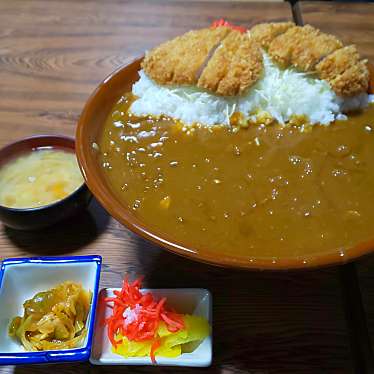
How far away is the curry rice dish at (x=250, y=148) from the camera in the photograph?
4.33 feet

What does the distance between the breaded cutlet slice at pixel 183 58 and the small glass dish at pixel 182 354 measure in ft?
2.58

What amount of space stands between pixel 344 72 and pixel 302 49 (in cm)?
18

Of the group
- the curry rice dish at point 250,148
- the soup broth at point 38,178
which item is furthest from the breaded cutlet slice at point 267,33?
the soup broth at point 38,178

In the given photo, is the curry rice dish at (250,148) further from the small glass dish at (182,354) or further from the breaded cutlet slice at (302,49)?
the small glass dish at (182,354)

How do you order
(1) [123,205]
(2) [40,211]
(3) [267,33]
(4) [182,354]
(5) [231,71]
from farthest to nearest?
(3) [267,33]
(5) [231,71]
(2) [40,211]
(1) [123,205]
(4) [182,354]

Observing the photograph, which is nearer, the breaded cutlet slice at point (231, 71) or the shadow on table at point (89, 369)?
the shadow on table at point (89, 369)

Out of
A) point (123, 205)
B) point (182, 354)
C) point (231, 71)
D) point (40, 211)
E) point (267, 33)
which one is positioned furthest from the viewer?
point (267, 33)

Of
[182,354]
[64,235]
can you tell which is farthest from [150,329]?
[64,235]

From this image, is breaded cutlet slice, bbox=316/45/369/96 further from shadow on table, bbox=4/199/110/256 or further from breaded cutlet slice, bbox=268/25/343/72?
shadow on table, bbox=4/199/110/256

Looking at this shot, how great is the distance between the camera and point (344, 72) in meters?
1.68

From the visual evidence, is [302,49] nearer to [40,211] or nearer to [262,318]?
[262,318]

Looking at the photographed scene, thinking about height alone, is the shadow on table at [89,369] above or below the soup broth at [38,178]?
below

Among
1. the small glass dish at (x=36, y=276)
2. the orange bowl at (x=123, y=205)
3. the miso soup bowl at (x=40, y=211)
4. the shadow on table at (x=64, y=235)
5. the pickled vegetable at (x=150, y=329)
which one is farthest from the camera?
the shadow on table at (x=64, y=235)

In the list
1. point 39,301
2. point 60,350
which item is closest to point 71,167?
point 39,301
